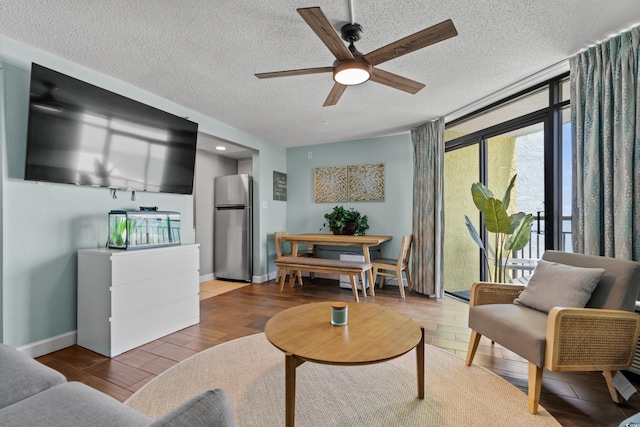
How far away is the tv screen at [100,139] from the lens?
2160 millimetres

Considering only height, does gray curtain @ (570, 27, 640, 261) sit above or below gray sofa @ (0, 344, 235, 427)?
above

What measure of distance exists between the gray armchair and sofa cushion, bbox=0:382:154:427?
1852 millimetres

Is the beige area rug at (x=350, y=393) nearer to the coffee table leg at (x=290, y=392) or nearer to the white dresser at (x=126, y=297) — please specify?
the coffee table leg at (x=290, y=392)

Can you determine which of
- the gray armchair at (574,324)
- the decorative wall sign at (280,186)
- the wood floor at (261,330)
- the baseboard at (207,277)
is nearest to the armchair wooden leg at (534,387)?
the gray armchair at (574,324)

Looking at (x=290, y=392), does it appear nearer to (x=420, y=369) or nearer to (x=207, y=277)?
(x=420, y=369)

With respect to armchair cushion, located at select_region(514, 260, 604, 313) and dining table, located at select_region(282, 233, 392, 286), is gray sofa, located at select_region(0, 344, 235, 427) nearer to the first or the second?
armchair cushion, located at select_region(514, 260, 604, 313)

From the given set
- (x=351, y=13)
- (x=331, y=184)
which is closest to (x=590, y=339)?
(x=351, y=13)

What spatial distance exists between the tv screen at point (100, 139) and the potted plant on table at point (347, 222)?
2343 millimetres

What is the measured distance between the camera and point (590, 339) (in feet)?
5.21

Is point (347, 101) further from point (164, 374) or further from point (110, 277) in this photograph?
point (164, 374)

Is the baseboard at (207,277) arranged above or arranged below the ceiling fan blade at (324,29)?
below

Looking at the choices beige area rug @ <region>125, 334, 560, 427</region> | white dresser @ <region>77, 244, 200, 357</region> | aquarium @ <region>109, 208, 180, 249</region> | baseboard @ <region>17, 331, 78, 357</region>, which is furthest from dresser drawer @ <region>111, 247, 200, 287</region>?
beige area rug @ <region>125, 334, 560, 427</region>

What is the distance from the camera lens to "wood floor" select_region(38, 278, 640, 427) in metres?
1.67

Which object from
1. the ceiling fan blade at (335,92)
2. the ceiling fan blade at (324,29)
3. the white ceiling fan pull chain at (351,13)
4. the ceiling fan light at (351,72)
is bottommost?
the ceiling fan light at (351,72)
